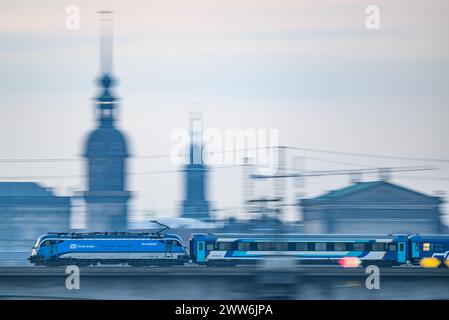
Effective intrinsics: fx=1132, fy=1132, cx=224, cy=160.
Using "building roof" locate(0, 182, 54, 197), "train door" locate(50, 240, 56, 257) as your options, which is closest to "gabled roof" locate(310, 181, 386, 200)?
"building roof" locate(0, 182, 54, 197)

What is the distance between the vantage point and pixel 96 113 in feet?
560

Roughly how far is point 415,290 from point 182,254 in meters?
20.8

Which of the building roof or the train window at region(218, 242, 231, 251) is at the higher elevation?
the building roof

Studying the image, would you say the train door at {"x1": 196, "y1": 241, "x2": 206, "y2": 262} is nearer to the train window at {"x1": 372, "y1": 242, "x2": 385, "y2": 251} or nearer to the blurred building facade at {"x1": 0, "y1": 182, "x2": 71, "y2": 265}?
the train window at {"x1": 372, "y1": 242, "x2": 385, "y2": 251}

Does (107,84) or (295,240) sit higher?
(107,84)

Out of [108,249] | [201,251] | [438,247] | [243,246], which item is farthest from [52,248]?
[438,247]

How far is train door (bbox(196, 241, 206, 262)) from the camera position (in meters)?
75.9

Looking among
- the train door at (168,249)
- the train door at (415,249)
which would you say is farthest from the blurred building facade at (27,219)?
the train door at (415,249)

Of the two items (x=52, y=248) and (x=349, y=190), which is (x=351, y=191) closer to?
(x=349, y=190)

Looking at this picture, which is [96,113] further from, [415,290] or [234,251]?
[415,290]

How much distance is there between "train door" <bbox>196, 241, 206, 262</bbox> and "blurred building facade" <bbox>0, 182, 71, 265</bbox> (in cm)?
8006
